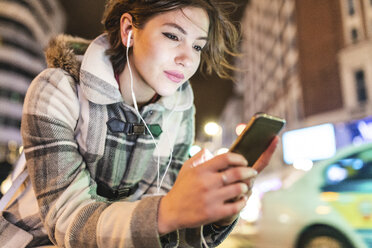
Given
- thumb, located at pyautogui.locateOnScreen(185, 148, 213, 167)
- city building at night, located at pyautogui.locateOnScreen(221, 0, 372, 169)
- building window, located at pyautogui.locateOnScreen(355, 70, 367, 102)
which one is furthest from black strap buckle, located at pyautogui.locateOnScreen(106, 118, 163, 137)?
building window, located at pyautogui.locateOnScreen(355, 70, 367, 102)

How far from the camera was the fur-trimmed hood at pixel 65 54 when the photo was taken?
50.4 inches

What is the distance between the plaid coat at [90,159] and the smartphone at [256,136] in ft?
0.93

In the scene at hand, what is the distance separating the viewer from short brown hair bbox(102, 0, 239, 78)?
4.09 feet

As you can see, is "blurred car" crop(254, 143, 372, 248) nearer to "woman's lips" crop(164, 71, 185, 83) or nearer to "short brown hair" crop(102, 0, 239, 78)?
"short brown hair" crop(102, 0, 239, 78)

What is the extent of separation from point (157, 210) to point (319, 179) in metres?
3.75

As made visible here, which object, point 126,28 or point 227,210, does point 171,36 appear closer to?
point 126,28

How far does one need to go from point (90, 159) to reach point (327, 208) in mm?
3516

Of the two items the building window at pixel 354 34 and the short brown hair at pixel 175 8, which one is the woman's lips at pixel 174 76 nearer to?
the short brown hair at pixel 175 8

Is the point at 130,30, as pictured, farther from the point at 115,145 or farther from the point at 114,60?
the point at 115,145

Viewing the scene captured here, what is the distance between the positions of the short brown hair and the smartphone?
0.67m

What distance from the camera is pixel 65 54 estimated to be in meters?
1.31

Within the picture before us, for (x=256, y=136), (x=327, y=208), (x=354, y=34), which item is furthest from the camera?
(x=354, y=34)

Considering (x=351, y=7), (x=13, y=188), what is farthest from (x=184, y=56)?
(x=351, y=7)

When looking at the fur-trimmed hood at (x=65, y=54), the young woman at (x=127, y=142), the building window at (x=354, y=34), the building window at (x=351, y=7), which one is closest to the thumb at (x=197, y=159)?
the young woman at (x=127, y=142)
